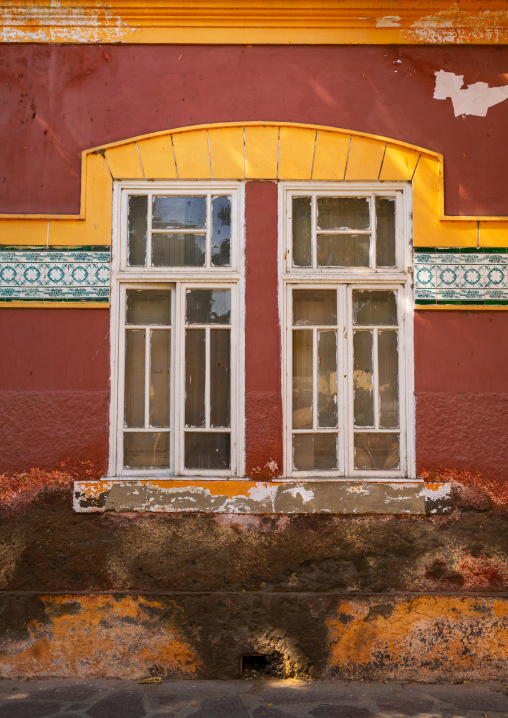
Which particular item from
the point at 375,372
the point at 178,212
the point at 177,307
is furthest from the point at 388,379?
the point at 178,212

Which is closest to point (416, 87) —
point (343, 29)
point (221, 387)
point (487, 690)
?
point (343, 29)

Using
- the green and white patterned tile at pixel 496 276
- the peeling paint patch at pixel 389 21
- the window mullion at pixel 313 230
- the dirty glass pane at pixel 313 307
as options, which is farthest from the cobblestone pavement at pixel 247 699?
the peeling paint patch at pixel 389 21

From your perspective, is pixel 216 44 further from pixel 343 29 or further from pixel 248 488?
pixel 248 488

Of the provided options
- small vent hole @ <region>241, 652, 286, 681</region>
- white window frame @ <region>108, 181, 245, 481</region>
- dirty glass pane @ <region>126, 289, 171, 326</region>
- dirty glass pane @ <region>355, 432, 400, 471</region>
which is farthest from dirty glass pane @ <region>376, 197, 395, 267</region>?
small vent hole @ <region>241, 652, 286, 681</region>

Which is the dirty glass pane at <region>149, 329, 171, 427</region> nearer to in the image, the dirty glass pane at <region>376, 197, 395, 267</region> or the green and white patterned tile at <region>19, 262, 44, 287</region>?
the green and white patterned tile at <region>19, 262, 44, 287</region>

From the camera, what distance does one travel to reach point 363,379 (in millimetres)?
4410

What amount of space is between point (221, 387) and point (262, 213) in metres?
1.25

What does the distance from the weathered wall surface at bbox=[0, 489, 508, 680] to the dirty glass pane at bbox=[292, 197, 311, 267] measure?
1.78m

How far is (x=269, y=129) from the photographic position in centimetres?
440

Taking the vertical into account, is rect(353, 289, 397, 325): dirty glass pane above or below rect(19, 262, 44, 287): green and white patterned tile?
below

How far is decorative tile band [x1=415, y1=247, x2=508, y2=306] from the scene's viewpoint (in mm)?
4301

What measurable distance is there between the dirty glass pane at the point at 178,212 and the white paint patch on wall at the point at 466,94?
183 cm

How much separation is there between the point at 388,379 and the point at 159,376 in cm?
161

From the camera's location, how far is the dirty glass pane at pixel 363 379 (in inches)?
173
